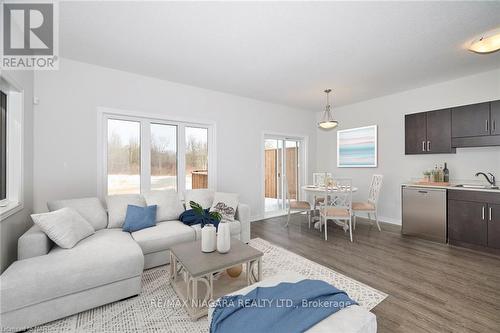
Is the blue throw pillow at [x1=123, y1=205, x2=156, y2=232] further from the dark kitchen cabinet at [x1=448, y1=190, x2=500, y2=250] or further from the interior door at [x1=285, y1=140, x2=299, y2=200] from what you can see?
the dark kitchen cabinet at [x1=448, y1=190, x2=500, y2=250]

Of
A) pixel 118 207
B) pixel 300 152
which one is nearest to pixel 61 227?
pixel 118 207

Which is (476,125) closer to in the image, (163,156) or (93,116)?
(163,156)

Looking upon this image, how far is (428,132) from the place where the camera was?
3957mm

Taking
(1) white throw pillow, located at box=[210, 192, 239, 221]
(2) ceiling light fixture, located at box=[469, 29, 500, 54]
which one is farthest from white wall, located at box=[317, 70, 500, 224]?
(1) white throw pillow, located at box=[210, 192, 239, 221]

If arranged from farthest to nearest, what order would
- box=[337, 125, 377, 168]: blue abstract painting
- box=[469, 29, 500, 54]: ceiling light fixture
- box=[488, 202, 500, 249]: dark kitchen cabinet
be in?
box=[337, 125, 377, 168]: blue abstract painting → box=[488, 202, 500, 249]: dark kitchen cabinet → box=[469, 29, 500, 54]: ceiling light fixture

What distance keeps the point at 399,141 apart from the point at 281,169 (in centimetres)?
259

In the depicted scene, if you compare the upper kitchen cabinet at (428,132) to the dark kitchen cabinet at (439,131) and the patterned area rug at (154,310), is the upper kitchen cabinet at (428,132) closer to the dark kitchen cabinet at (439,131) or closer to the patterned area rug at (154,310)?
the dark kitchen cabinet at (439,131)

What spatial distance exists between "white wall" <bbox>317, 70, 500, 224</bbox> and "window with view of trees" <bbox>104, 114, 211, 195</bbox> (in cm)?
339

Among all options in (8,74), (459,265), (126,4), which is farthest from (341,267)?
(8,74)

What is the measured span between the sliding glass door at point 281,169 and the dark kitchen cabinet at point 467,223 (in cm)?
306

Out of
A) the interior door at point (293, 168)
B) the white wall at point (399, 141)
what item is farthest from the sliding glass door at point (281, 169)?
the white wall at point (399, 141)

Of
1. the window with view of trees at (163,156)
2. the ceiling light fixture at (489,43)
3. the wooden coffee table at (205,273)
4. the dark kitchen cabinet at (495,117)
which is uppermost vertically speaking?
the ceiling light fixture at (489,43)

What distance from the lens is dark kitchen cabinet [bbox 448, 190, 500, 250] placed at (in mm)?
3061

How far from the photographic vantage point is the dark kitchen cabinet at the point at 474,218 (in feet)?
10.0
